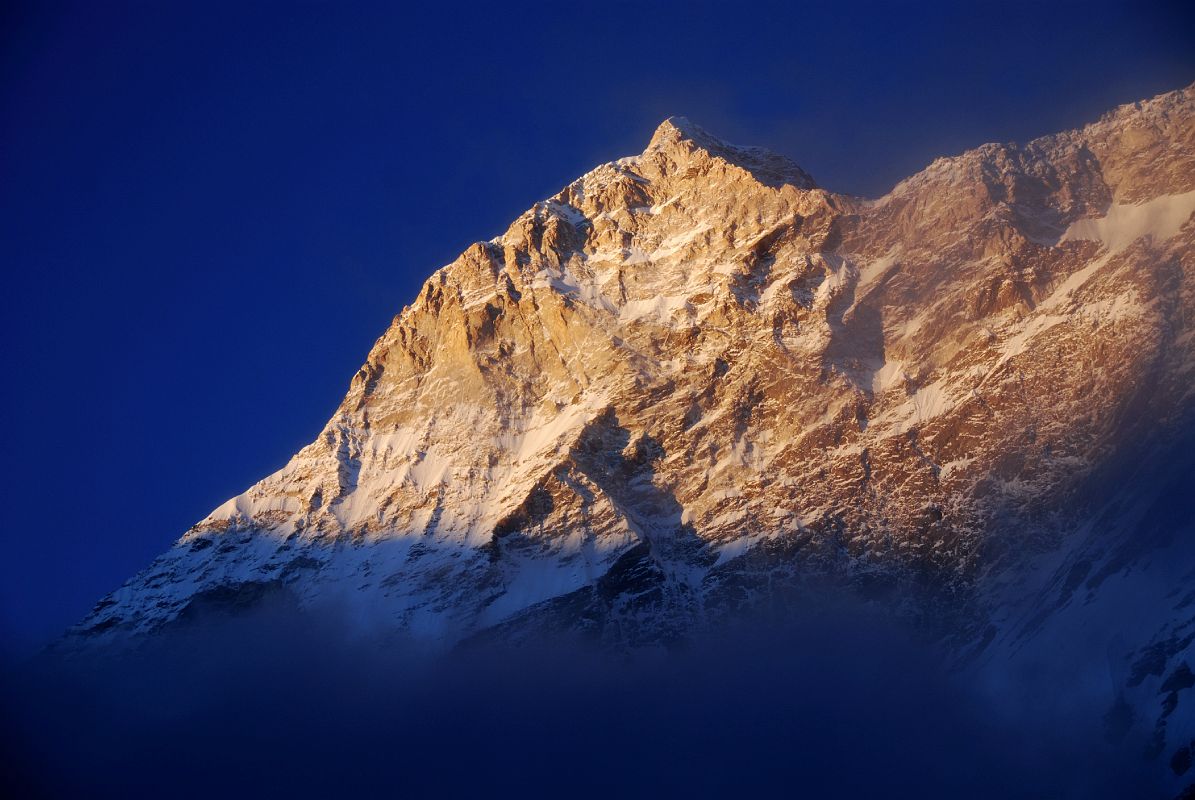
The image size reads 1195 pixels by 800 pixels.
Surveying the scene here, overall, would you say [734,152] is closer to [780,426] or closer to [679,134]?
[679,134]

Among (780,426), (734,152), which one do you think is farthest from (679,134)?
(780,426)

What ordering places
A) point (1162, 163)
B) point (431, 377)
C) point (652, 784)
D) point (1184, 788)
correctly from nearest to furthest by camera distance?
point (1184, 788)
point (652, 784)
point (1162, 163)
point (431, 377)

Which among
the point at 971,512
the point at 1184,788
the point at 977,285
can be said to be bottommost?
the point at 1184,788

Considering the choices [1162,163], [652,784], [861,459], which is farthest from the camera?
[1162,163]

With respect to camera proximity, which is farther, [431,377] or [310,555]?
[431,377]

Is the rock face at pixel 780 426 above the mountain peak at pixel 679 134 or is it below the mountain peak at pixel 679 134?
below

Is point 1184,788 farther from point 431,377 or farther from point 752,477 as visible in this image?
point 431,377

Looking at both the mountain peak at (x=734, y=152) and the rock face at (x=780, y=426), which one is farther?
the mountain peak at (x=734, y=152)

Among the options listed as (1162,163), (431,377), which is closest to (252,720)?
(431,377)
